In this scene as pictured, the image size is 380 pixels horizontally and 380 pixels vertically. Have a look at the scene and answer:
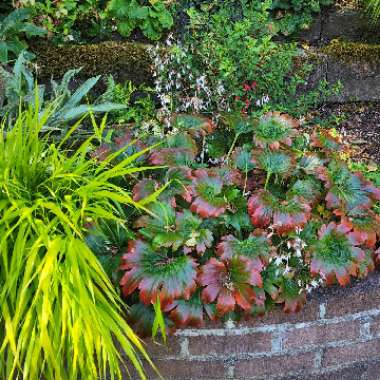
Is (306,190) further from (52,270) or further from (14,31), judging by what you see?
(14,31)

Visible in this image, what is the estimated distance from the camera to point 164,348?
89.3 inches

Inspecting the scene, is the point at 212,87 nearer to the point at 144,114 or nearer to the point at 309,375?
the point at 144,114

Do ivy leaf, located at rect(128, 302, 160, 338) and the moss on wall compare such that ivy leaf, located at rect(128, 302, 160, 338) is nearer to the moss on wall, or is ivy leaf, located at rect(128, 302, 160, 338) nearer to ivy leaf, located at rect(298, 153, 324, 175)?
ivy leaf, located at rect(298, 153, 324, 175)

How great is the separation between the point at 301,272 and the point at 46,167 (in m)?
1.03

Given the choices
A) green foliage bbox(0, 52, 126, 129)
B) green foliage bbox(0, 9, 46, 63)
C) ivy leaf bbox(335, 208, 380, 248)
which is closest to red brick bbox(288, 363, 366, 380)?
ivy leaf bbox(335, 208, 380, 248)

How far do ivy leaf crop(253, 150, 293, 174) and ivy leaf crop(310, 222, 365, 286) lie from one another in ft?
0.94

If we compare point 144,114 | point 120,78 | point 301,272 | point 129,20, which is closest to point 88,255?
point 301,272

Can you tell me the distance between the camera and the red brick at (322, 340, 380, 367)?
245 cm

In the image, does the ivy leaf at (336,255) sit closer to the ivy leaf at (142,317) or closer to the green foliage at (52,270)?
the ivy leaf at (142,317)

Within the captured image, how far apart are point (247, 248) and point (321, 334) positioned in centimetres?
51

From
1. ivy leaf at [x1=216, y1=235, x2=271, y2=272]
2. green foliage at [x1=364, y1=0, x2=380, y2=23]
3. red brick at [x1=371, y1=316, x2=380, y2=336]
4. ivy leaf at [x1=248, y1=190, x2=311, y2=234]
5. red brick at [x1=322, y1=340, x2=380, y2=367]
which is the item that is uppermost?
green foliage at [x1=364, y1=0, x2=380, y2=23]

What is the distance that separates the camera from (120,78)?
346 cm

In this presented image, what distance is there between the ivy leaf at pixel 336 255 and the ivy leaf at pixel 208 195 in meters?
0.39

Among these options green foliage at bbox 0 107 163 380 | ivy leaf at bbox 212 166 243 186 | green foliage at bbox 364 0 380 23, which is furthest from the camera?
green foliage at bbox 364 0 380 23
